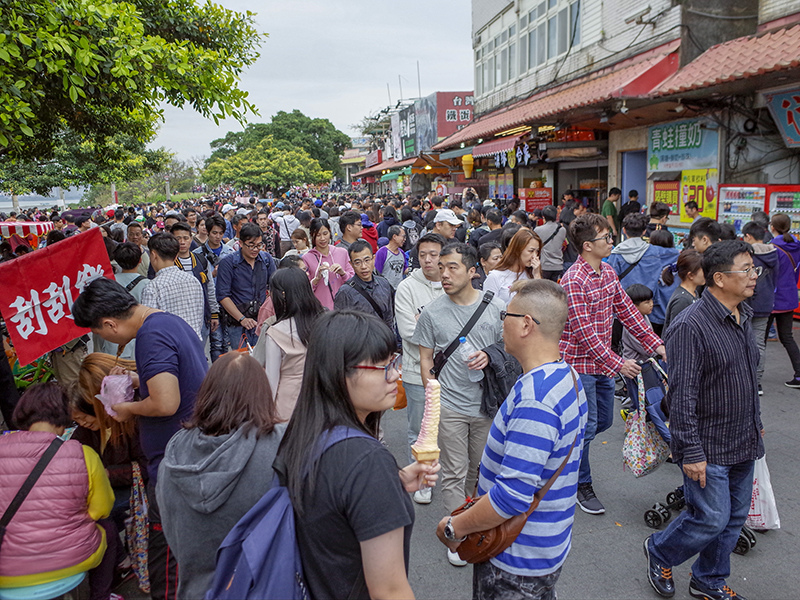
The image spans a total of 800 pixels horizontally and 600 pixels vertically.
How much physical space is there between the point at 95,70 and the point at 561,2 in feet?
41.6

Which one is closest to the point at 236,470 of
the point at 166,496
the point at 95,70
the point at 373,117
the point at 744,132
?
the point at 166,496

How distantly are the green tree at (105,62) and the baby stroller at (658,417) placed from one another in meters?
4.05

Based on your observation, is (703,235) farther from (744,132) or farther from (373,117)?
(373,117)

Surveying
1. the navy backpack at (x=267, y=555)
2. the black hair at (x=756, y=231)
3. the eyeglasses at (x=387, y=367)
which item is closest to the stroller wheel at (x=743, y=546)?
the eyeglasses at (x=387, y=367)

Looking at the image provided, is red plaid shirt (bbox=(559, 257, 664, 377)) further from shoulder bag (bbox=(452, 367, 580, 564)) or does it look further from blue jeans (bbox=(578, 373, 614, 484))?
shoulder bag (bbox=(452, 367, 580, 564))

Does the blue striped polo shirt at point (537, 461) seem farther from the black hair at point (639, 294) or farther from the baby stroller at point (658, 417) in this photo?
the black hair at point (639, 294)

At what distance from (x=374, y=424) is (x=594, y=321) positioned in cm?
254

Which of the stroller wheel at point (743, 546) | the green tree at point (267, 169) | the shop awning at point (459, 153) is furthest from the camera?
the green tree at point (267, 169)

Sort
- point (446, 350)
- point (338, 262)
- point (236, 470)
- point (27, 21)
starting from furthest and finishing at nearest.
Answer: point (338, 262), point (27, 21), point (446, 350), point (236, 470)

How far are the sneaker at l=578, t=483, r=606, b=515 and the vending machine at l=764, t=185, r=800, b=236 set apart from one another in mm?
6085

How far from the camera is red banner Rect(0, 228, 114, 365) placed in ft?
11.8

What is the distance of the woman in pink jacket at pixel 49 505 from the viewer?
2.57 meters

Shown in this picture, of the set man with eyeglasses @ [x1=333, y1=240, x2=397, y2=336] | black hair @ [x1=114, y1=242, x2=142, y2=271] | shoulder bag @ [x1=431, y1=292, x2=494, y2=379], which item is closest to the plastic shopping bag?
shoulder bag @ [x1=431, y1=292, x2=494, y2=379]

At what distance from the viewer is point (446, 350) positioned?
354 centimetres
